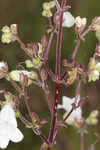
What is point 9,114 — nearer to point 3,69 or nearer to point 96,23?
point 3,69

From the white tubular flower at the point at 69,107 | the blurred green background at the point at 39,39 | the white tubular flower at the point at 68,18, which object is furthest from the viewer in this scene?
the blurred green background at the point at 39,39

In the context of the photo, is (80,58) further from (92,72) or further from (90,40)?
(92,72)

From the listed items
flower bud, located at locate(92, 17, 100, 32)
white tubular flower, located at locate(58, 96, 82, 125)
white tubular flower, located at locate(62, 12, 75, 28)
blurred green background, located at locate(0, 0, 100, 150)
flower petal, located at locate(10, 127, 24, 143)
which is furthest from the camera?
blurred green background, located at locate(0, 0, 100, 150)

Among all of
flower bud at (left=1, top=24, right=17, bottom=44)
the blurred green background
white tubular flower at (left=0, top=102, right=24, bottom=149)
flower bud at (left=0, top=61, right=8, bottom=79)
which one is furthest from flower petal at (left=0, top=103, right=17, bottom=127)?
the blurred green background

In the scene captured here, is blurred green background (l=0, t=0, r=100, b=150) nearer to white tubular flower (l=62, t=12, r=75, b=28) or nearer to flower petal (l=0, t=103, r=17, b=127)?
white tubular flower (l=62, t=12, r=75, b=28)

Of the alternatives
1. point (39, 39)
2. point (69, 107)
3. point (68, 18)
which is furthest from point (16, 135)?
point (39, 39)

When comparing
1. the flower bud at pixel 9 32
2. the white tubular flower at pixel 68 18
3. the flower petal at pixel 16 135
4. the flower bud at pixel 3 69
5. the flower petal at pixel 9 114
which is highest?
the white tubular flower at pixel 68 18

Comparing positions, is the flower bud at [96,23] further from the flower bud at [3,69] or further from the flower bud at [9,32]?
the flower bud at [3,69]

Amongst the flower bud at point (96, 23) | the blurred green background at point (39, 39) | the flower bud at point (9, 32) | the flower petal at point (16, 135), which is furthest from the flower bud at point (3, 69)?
the blurred green background at point (39, 39)
